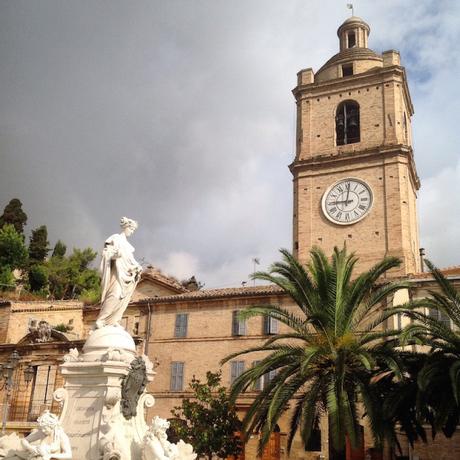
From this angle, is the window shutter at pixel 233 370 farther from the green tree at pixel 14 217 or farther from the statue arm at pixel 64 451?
the green tree at pixel 14 217

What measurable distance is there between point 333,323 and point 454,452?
11.2 metres

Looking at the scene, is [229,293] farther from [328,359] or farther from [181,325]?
[328,359]

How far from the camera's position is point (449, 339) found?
1639 cm

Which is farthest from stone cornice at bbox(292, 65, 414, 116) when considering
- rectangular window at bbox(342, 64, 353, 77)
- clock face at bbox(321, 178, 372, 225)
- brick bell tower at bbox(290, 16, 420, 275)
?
clock face at bbox(321, 178, 372, 225)

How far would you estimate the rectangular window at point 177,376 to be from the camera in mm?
32056

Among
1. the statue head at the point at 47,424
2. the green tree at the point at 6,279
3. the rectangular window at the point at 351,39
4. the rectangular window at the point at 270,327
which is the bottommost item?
the statue head at the point at 47,424

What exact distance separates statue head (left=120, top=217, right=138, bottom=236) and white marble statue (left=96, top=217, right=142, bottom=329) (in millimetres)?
309

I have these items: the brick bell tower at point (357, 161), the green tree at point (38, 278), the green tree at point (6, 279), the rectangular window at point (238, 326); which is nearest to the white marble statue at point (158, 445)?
the rectangular window at point (238, 326)

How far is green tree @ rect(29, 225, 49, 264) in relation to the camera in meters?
62.8

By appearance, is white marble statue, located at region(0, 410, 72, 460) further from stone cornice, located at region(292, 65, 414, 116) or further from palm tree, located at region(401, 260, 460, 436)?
stone cornice, located at region(292, 65, 414, 116)

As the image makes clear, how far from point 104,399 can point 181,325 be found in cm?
2402

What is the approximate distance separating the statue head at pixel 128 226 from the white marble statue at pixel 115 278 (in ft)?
1.01

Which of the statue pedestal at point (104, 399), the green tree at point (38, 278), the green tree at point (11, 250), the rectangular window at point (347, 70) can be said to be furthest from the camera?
the green tree at point (38, 278)

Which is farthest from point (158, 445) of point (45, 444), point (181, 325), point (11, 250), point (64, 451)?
point (11, 250)
